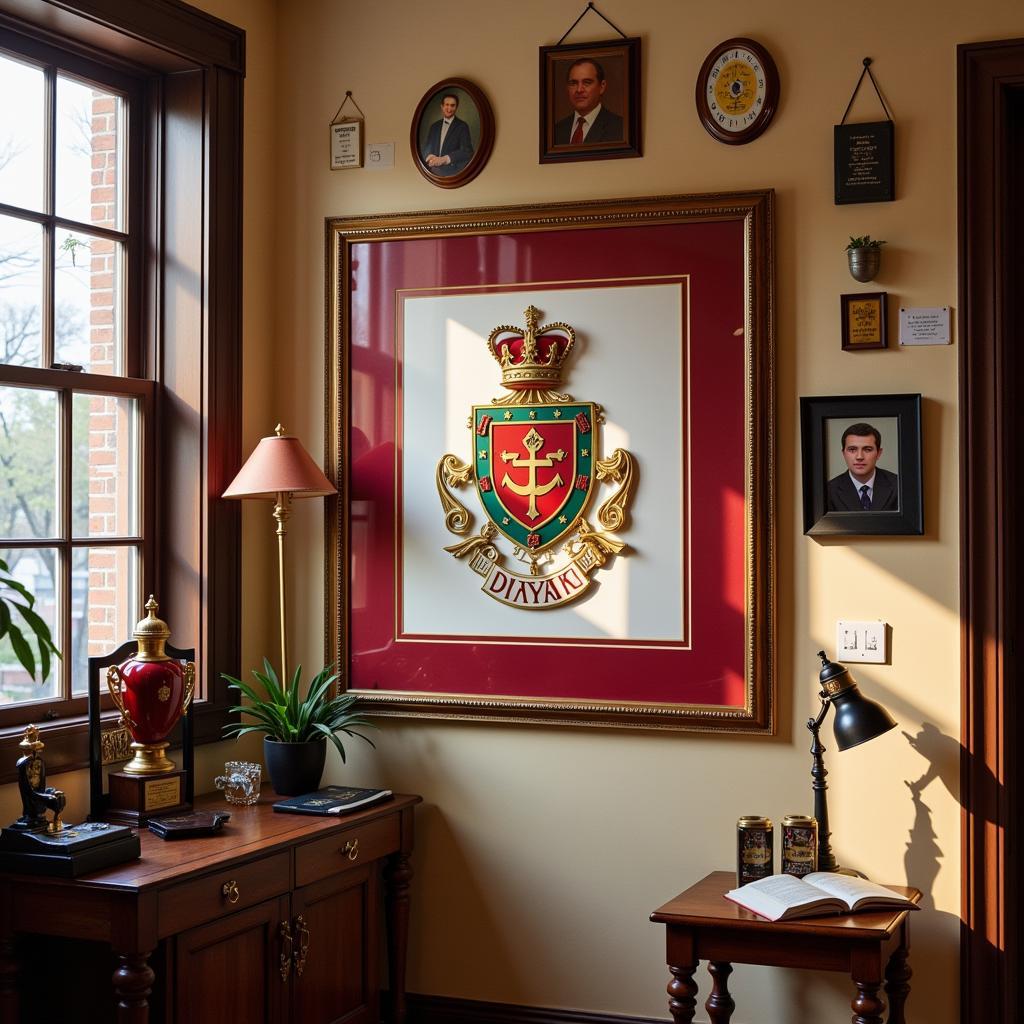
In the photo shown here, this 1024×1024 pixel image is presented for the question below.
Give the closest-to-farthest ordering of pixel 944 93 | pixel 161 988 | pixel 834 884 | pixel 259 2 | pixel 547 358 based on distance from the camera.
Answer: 1. pixel 161 988
2. pixel 834 884
3. pixel 944 93
4. pixel 547 358
5. pixel 259 2

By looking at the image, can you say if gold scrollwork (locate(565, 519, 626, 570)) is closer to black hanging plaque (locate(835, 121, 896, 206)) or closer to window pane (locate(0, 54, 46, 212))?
black hanging plaque (locate(835, 121, 896, 206))

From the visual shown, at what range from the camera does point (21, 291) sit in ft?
11.1

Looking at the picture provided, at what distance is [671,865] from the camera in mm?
3639

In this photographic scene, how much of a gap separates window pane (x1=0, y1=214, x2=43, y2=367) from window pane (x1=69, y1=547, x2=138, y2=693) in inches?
21.9

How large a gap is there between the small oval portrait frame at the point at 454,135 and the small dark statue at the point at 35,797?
6.52 ft

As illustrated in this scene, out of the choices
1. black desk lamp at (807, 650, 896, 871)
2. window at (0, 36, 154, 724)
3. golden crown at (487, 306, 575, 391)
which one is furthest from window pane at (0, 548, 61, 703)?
black desk lamp at (807, 650, 896, 871)

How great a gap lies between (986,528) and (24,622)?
2.51 metres

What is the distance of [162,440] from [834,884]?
2227 mm

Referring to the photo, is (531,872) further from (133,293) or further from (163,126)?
(163,126)

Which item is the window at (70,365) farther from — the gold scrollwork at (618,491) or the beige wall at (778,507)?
the gold scrollwork at (618,491)

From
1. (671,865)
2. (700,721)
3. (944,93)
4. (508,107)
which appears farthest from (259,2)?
(671,865)

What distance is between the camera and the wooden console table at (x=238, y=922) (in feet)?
9.09

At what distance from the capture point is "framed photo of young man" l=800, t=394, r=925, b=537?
11.2ft

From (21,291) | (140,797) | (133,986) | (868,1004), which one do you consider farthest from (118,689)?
(868,1004)
